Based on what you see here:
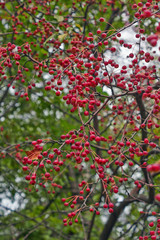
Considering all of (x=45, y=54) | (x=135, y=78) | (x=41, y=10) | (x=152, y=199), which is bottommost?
(x=152, y=199)

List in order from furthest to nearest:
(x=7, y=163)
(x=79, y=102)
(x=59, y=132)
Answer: (x=7, y=163) < (x=59, y=132) < (x=79, y=102)

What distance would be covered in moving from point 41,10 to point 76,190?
4.04 metres

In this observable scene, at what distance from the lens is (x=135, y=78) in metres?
2.95

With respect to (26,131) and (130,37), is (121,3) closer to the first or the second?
(130,37)

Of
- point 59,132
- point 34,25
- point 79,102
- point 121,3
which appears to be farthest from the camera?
point 59,132

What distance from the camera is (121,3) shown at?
195 inches

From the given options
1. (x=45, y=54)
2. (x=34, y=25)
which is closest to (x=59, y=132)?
(x=45, y=54)

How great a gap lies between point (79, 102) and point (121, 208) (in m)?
2.74

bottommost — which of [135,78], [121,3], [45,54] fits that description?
[135,78]

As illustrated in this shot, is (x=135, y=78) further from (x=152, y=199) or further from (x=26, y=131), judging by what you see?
(x=26, y=131)

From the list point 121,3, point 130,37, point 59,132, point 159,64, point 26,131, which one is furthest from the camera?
point 26,131

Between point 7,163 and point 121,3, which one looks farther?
point 7,163

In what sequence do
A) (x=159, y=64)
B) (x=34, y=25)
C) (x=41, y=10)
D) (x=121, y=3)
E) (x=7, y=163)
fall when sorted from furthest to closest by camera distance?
1. (x=7, y=163)
2. (x=121, y=3)
3. (x=41, y=10)
4. (x=34, y=25)
5. (x=159, y=64)

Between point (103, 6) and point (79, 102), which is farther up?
point (103, 6)
